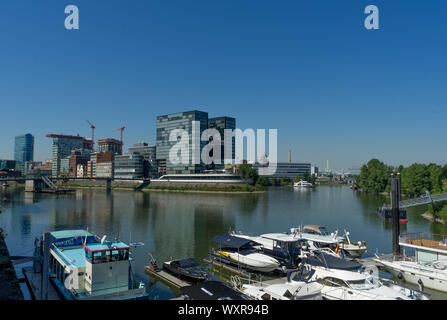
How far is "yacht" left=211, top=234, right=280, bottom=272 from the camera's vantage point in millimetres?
26047

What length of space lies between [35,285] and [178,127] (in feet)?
497

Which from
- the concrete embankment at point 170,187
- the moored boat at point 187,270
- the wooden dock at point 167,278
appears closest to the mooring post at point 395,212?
the moored boat at point 187,270

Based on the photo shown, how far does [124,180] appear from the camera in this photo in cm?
17075

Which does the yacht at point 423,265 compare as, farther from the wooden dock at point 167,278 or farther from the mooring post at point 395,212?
the wooden dock at point 167,278

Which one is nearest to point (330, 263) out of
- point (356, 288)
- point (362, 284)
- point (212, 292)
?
point (362, 284)

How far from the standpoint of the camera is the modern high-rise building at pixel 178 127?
161600 mm

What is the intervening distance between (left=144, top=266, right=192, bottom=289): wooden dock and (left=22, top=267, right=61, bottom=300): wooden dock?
7.59 m

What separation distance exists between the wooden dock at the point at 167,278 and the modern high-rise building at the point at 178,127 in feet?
437

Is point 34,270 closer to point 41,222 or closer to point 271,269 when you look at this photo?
point 271,269

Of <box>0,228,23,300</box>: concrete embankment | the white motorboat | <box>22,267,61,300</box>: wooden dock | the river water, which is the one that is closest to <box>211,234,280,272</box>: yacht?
the river water

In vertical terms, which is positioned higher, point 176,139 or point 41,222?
point 176,139
